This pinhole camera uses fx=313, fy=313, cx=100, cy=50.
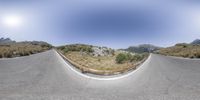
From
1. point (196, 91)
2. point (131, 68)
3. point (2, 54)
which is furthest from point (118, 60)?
point (196, 91)

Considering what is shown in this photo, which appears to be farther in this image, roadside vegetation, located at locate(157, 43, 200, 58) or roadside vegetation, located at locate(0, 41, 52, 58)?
roadside vegetation, located at locate(157, 43, 200, 58)

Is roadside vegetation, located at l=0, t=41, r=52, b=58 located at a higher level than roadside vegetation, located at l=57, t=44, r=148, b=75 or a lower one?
higher

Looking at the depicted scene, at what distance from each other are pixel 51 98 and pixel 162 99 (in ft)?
9.02

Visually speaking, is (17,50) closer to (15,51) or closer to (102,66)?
(15,51)

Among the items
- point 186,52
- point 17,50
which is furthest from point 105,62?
point 186,52

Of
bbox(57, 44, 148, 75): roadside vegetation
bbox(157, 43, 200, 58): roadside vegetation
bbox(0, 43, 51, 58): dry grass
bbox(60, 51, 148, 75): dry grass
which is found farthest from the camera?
bbox(157, 43, 200, 58): roadside vegetation

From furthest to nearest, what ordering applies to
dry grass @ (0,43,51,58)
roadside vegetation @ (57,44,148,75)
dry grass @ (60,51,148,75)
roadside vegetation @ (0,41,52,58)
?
roadside vegetation @ (0,41,52,58)
dry grass @ (0,43,51,58)
roadside vegetation @ (57,44,148,75)
dry grass @ (60,51,148,75)

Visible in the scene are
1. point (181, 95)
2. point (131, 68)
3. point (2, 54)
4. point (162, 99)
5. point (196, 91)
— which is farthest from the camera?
point (2, 54)

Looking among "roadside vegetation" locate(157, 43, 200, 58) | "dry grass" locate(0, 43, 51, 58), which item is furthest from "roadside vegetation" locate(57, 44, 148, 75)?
"roadside vegetation" locate(157, 43, 200, 58)

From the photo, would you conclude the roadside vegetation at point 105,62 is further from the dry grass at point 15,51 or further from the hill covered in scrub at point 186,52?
the hill covered in scrub at point 186,52

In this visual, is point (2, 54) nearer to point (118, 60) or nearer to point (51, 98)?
point (118, 60)

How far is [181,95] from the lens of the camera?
811 centimetres

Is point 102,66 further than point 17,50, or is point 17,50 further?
point 17,50

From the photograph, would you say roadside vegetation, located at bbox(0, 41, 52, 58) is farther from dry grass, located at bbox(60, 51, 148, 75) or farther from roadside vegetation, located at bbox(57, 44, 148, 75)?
dry grass, located at bbox(60, 51, 148, 75)
